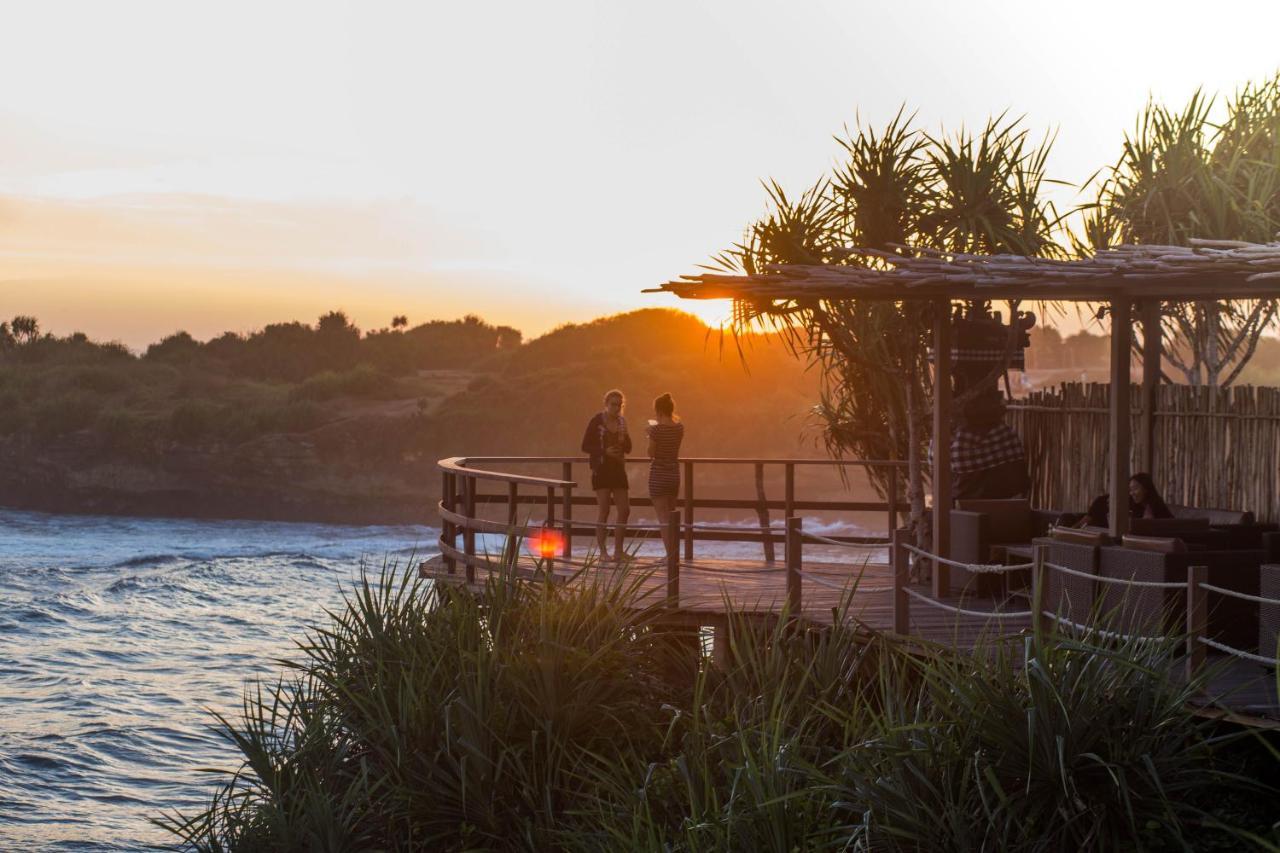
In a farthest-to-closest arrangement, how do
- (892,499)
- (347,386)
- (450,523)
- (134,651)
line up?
(347,386)
(134,651)
(892,499)
(450,523)

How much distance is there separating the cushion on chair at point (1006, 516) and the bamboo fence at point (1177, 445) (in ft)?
2.77

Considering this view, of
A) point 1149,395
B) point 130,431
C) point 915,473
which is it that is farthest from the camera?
point 130,431

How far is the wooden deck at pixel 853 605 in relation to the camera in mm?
7064

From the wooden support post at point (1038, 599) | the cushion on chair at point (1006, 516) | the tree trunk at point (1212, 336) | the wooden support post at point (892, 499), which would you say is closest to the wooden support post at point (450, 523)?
the wooden support post at point (892, 499)

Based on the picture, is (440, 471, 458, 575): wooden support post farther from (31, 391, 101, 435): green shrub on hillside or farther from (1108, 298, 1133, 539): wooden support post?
(31, 391, 101, 435): green shrub on hillside

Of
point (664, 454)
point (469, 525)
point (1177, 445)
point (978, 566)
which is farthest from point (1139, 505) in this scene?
point (469, 525)

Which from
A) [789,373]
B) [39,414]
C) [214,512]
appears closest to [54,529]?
[214,512]

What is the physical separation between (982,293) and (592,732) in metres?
3.89

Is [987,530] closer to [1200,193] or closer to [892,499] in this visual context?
[892,499]

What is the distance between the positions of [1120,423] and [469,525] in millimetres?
4856

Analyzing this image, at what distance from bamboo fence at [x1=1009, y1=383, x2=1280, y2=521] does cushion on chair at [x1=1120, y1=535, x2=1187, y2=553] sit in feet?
9.45

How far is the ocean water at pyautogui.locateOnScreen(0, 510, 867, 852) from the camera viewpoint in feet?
50.5

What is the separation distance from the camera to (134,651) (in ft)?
82.7

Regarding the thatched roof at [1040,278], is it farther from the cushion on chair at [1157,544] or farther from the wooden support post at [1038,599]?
the wooden support post at [1038,599]
